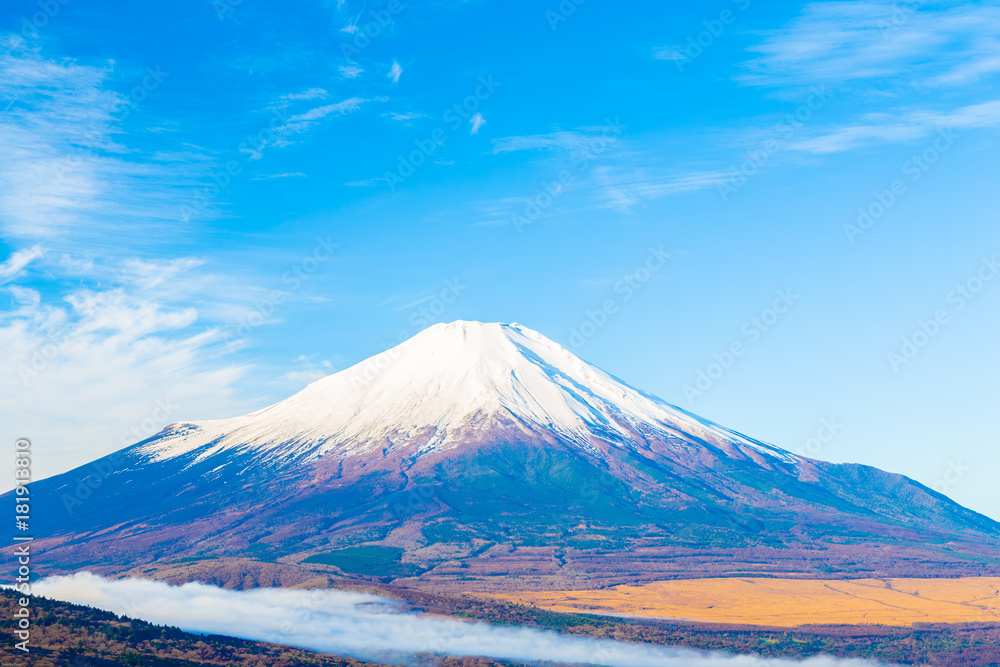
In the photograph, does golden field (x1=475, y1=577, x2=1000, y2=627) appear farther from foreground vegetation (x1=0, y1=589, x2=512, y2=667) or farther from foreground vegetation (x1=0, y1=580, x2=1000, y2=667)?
foreground vegetation (x1=0, y1=589, x2=512, y2=667)

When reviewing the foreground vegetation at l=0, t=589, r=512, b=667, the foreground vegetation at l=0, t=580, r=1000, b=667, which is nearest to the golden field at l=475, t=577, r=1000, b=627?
the foreground vegetation at l=0, t=580, r=1000, b=667

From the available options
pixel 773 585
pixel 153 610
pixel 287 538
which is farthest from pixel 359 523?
pixel 773 585

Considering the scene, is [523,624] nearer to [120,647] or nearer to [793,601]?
[793,601]

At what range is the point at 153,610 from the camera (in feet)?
391

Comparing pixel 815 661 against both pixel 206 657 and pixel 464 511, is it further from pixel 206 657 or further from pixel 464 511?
pixel 464 511

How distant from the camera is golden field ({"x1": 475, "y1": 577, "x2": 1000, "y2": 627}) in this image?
131125mm

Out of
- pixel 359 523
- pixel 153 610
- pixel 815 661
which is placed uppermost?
pixel 359 523

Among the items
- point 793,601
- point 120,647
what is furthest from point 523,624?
point 120,647

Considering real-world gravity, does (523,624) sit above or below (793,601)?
below

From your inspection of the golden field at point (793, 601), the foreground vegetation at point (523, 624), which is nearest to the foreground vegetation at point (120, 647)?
the foreground vegetation at point (523, 624)

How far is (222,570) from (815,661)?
276ft

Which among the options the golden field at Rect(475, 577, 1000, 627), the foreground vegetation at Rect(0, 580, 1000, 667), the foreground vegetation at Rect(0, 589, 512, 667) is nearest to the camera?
the foreground vegetation at Rect(0, 589, 512, 667)

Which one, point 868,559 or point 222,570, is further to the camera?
point 868,559

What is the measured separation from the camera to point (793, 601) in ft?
471
